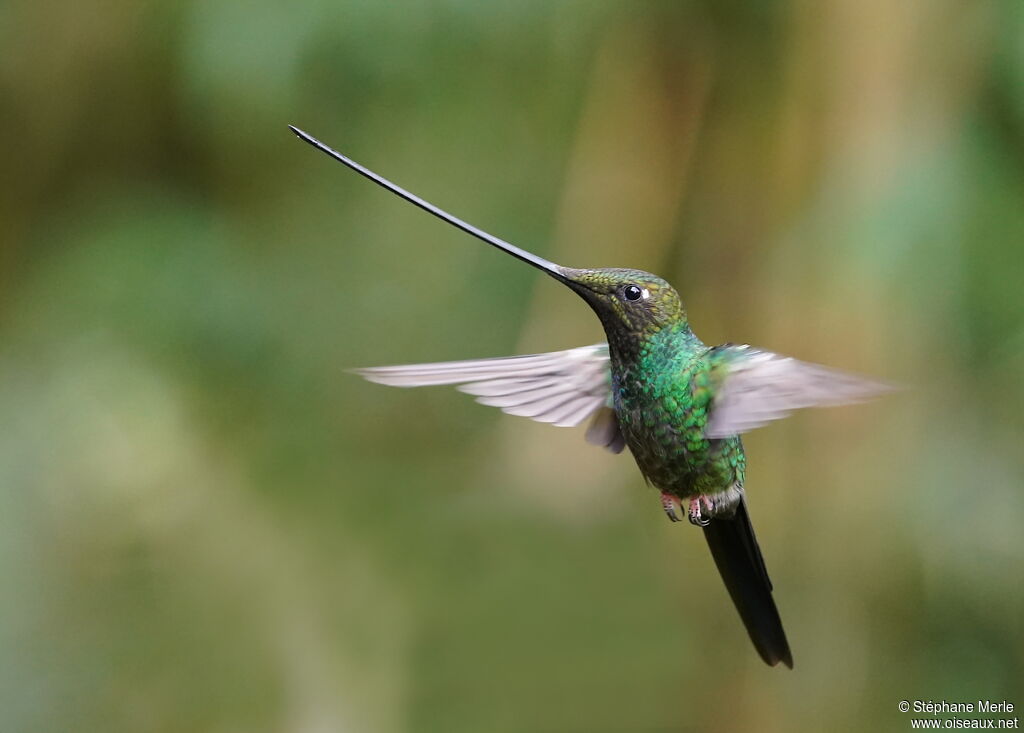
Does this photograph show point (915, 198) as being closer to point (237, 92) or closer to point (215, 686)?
point (237, 92)

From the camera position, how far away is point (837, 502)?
2150 millimetres

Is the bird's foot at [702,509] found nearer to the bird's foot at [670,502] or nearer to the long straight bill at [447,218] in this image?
the bird's foot at [670,502]

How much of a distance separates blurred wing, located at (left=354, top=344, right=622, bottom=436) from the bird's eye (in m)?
0.12

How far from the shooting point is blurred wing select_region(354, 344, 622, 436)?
0.93 metres

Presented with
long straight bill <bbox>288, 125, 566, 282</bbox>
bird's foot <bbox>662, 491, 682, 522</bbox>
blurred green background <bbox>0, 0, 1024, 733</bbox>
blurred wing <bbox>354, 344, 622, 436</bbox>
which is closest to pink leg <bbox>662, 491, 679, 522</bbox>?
bird's foot <bbox>662, 491, 682, 522</bbox>

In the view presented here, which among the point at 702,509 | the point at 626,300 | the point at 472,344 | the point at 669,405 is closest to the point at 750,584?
the point at 702,509

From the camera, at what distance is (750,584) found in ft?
3.37

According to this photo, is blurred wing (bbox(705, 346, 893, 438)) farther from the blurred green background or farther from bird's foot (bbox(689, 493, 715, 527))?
the blurred green background

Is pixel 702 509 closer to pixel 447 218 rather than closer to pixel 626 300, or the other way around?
pixel 626 300

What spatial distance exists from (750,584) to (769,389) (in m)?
0.25

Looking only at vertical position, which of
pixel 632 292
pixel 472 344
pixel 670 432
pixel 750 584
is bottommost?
pixel 750 584

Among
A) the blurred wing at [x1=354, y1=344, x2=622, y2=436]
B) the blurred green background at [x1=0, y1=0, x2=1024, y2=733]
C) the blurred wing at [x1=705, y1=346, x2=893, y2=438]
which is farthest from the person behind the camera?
the blurred green background at [x1=0, y1=0, x2=1024, y2=733]

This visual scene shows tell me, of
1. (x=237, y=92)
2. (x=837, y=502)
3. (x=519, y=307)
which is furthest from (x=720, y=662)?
(x=237, y=92)

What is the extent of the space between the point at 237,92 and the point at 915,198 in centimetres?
130
